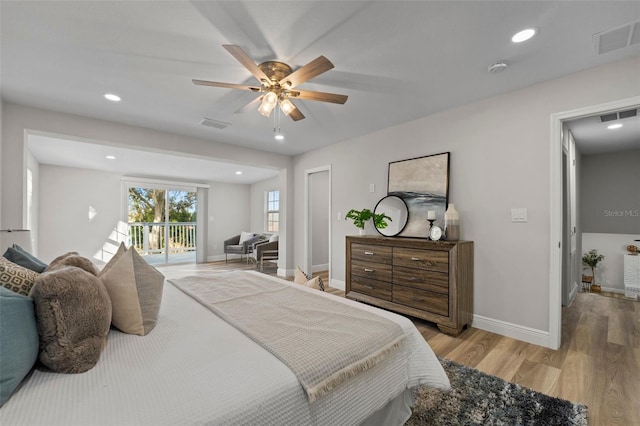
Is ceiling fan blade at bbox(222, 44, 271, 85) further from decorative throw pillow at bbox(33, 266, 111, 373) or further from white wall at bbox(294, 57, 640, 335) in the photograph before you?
white wall at bbox(294, 57, 640, 335)

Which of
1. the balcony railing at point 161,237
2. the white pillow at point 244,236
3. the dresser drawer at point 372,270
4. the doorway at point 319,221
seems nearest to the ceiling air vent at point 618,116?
the dresser drawer at point 372,270

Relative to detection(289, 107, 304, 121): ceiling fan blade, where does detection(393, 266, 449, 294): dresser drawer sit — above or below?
below

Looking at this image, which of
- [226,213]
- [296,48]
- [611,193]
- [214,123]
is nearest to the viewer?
[296,48]

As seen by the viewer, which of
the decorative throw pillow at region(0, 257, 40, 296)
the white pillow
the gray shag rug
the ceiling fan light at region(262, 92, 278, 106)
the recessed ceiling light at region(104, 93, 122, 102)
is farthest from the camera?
the white pillow

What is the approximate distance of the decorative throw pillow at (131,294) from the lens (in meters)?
1.25

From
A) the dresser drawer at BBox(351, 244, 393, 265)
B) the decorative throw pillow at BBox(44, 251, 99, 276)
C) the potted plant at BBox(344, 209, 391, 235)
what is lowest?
the dresser drawer at BBox(351, 244, 393, 265)

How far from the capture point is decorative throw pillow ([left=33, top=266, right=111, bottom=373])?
35.5 inches

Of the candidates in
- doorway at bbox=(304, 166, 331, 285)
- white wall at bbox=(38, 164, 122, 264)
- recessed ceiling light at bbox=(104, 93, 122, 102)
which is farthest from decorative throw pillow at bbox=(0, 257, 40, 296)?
white wall at bbox=(38, 164, 122, 264)

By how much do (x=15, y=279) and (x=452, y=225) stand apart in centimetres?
316

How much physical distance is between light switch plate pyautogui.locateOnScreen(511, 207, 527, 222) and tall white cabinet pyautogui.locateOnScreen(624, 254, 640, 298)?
10.2 feet

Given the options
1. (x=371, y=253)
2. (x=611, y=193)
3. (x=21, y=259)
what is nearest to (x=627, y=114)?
(x=611, y=193)

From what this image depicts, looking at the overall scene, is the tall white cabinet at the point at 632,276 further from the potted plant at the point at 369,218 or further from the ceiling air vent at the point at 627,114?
the potted plant at the point at 369,218

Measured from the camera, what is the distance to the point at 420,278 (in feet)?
9.41

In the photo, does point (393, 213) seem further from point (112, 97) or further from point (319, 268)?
point (112, 97)
